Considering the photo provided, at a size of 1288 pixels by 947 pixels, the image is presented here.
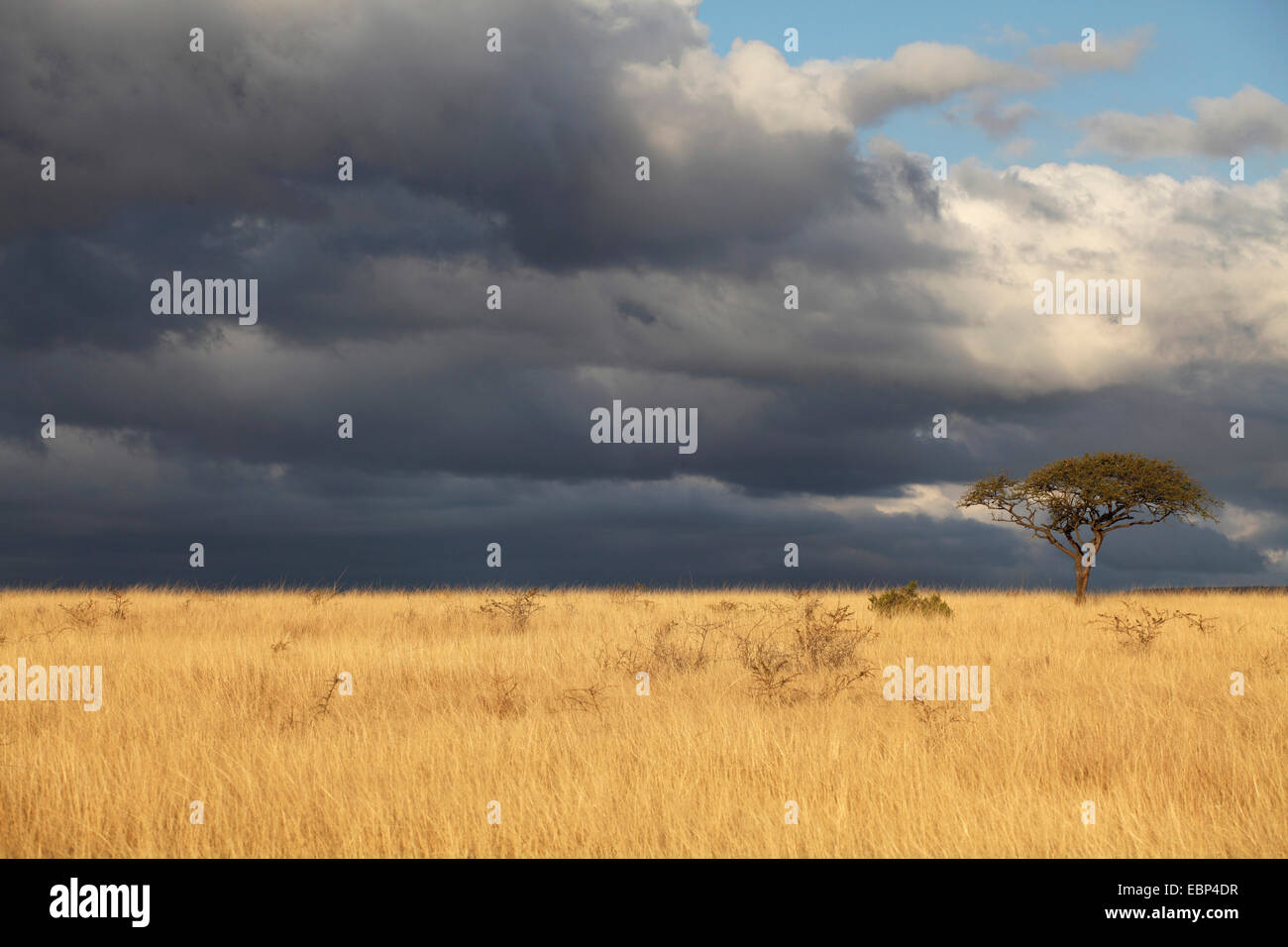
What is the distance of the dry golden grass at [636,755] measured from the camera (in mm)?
5680

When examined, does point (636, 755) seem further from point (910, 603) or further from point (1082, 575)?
point (1082, 575)

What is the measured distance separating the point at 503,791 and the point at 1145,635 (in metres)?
12.8

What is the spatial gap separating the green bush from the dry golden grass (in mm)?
4978

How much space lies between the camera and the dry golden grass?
568cm

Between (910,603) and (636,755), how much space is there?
13.9 meters

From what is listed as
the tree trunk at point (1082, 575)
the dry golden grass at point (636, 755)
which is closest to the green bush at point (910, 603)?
the dry golden grass at point (636, 755)

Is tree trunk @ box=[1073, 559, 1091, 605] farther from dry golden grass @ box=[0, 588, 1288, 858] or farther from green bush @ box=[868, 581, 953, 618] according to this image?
dry golden grass @ box=[0, 588, 1288, 858]

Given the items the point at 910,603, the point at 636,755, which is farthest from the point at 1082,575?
the point at 636,755

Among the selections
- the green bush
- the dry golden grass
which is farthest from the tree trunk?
the dry golden grass

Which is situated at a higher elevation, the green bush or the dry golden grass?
the green bush

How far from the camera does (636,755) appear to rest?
292 inches

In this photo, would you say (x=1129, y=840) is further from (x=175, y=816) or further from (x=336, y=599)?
(x=336, y=599)
